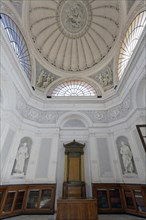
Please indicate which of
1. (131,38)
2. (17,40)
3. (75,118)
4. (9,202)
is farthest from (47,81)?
(9,202)

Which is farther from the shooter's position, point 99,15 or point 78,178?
point 99,15

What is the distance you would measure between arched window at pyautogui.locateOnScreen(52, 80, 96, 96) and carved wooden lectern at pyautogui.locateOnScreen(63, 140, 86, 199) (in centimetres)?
577

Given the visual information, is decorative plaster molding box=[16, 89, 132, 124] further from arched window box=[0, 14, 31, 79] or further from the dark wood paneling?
the dark wood paneling

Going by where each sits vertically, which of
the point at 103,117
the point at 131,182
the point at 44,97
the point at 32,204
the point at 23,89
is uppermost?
the point at 44,97

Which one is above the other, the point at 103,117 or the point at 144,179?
the point at 103,117

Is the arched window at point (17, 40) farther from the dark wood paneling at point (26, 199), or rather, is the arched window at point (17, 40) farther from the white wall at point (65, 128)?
the dark wood paneling at point (26, 199)

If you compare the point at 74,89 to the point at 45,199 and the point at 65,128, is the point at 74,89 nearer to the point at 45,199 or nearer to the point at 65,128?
the point at 65,128

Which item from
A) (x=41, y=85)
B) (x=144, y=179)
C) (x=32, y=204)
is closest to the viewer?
(x=144, y=179)

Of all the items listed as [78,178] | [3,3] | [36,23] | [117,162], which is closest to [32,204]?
[78,178]

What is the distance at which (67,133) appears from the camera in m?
10.9

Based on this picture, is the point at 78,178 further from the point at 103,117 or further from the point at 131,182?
the point at 103,117

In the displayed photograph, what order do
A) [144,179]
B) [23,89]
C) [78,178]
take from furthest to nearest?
1. [23,89]
2. [78,178]
3. [144,179]

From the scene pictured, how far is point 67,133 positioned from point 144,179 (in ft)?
21.0

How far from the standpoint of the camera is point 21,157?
8.75 meters
